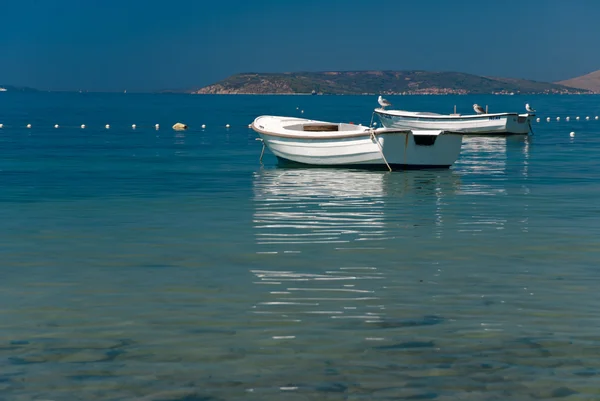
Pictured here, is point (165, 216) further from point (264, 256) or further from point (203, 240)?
point (264, 256)

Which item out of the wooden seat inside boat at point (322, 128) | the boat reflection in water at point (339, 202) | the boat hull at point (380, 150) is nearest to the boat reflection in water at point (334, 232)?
the boat reflection in water at point (339, 202)

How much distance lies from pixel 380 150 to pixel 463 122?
30362 millimetres

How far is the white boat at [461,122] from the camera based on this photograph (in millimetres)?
61188

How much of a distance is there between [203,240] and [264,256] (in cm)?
246

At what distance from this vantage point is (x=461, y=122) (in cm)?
6253

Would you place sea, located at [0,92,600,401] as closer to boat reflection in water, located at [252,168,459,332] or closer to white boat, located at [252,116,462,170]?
boat reflection in water, located at [252,168,459,332]

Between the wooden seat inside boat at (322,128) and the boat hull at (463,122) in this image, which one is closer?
the wooden seat inside boat at (322,128)

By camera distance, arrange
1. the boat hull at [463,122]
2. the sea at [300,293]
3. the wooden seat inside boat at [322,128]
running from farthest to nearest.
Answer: the boat hull at [463,122], the wooden seat inside boat at [322,128], the sea at [300,293]

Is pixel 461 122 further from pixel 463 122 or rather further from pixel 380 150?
pixel 380 150

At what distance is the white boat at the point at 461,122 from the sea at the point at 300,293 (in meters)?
32.2

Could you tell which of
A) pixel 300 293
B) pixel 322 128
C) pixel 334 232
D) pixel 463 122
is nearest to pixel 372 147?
pixel 322 128

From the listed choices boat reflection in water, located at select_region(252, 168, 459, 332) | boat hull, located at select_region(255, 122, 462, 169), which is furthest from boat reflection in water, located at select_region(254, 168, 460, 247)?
boat hull, located at select_region(255, 122, 462, 169)

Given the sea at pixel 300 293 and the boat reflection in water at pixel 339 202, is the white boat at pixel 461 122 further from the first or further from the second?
the sea at pixel 300 293

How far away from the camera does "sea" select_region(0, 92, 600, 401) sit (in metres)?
8.84
